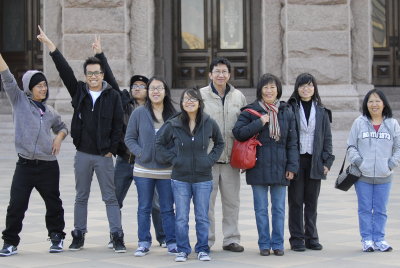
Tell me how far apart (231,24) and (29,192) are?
52.5 ft

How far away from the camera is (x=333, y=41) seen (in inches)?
787

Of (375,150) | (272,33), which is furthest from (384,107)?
(272,33)

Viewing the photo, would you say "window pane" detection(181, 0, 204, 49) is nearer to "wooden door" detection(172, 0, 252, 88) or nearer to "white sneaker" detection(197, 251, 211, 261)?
"wooden door" detection(172, 0, 252, 88)

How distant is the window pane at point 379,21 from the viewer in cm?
2544

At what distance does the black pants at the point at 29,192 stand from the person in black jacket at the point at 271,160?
1.85 meters

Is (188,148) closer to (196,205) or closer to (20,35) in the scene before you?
(196,205)

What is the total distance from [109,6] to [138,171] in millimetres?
12047

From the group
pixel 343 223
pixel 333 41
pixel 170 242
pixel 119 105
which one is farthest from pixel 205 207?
pixel 333 41

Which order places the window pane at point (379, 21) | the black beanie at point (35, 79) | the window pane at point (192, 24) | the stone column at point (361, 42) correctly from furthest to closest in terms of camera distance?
the window pane at point (379, 21), the window pane at point (192, 24), the stone column at point (361, 42), the black beanie at point (35, 79)

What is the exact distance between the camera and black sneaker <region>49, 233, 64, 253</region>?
8.82 metres

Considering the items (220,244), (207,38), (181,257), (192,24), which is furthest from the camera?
(192,24)

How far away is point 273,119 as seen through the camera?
8.78 meters

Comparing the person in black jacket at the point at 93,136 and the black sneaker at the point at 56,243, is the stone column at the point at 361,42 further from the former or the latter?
the black sneaker at the point at 56,243

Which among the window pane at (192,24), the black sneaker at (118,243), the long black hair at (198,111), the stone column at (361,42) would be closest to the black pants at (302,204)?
the long black hair at (198,111)
